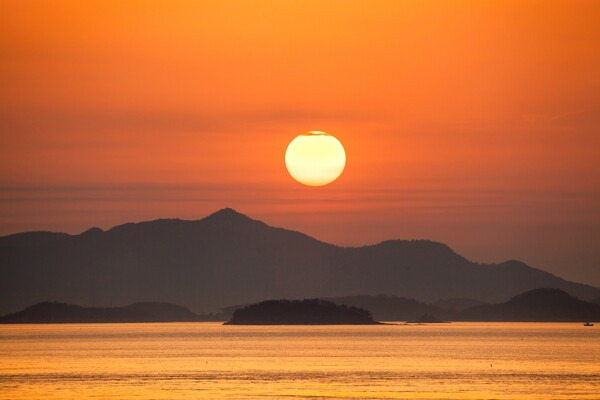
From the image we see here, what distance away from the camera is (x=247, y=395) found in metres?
106

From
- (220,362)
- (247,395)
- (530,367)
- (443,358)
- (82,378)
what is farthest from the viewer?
(443,358)

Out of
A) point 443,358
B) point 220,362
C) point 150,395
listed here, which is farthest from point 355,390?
point 443,358

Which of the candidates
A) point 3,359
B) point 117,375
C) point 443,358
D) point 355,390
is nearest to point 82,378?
point 117,375

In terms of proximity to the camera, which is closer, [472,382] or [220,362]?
[472,382]

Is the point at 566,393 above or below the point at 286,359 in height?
below

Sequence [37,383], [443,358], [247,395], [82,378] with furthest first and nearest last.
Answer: [443,358], [82,378], [37,383], [247,395]

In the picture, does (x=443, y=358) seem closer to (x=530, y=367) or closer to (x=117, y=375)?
(x=530, y=367)

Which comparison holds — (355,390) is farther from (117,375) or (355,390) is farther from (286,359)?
(286,359)

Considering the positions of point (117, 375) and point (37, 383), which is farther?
point (117, 375)

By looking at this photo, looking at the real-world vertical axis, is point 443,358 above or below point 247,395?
above

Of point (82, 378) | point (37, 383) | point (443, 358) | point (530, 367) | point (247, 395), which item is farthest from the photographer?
point (443, 358)

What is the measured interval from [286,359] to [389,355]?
2420 cm

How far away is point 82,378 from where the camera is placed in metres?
132

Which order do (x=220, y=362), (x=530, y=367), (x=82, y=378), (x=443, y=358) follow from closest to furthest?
(x=82, y=378), (x=530, y=367), (x=220, y=362), (x=443, y=358)
